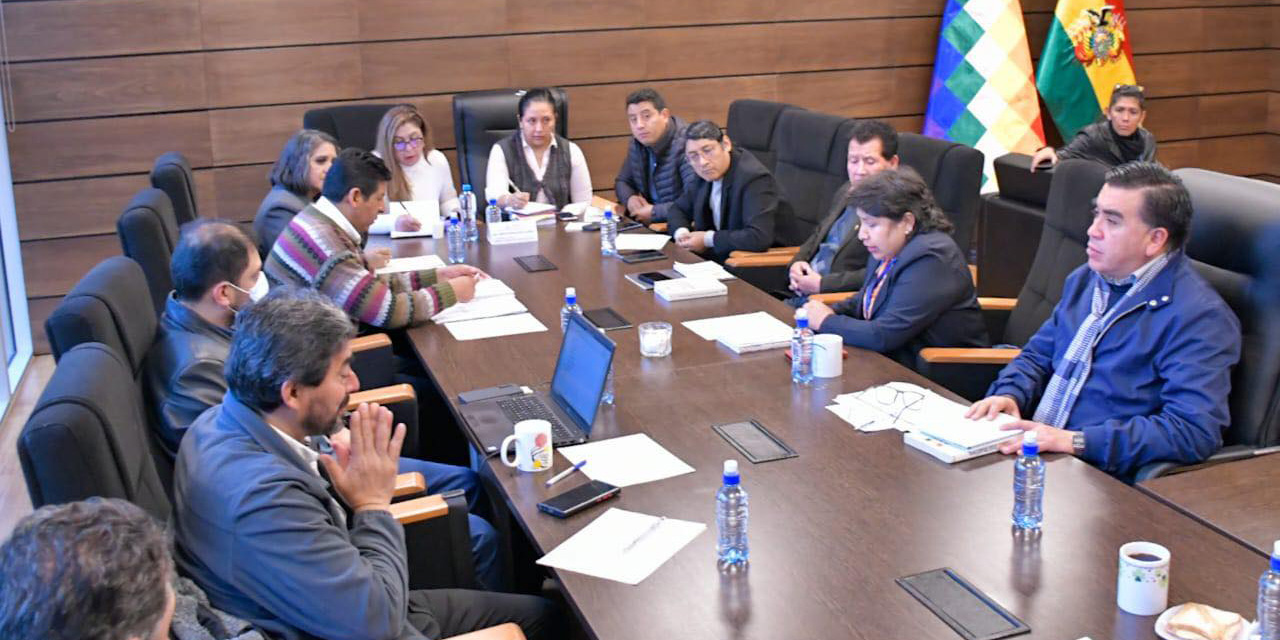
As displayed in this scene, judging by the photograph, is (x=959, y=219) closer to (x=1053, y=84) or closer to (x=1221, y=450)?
(x=1221, y=450)

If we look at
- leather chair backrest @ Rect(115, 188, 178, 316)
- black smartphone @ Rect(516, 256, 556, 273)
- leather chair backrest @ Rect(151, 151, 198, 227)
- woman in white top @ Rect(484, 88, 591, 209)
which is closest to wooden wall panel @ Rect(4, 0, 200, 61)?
leather chair backrest @ Rect(151, 151, 198, 227)

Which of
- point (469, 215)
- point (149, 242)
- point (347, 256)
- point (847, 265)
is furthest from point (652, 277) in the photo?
point (149, 242)

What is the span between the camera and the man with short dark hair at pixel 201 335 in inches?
104

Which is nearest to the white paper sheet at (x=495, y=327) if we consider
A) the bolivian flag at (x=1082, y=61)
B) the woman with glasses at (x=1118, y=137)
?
the woman with glasses at (x=1118, y=137)

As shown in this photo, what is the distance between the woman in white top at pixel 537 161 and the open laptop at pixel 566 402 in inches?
110

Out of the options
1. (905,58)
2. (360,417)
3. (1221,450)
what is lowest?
(1221,450)

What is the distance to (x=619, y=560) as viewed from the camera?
207 cm

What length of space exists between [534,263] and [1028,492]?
2.56 m

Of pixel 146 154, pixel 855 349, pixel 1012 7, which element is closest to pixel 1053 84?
pixel 1012 7

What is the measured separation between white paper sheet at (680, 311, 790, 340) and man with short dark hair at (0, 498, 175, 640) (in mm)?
2057

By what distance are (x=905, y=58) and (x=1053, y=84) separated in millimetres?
914

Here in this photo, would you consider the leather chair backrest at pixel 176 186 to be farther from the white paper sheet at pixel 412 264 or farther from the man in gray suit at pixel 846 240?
the man in gray suit at pixel 846 240

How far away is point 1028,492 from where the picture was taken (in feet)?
6.96

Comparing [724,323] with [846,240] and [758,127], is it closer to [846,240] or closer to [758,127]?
[846,240]
